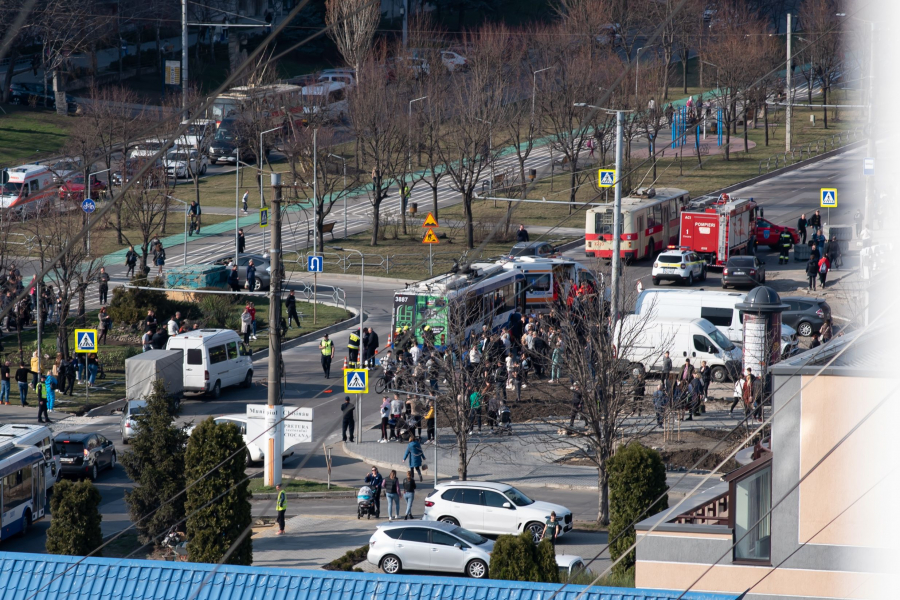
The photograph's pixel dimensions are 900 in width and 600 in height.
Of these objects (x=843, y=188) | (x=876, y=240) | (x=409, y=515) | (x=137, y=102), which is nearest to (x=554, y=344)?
(x=409, y=515)

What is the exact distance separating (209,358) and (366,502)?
10458mm

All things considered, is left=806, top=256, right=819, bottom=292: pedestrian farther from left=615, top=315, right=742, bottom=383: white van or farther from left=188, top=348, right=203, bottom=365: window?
left=188, top=348, right=203, bottom=365: window

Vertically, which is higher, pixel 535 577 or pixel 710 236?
pixel 710 236

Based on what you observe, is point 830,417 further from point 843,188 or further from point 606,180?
point 843,188

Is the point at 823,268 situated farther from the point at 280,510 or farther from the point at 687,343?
the point at 280,510

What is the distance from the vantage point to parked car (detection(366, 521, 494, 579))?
19938mm

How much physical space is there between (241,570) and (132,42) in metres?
76.3

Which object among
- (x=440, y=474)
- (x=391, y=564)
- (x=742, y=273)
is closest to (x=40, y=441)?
(x=440, y=474)

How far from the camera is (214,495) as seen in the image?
1998 centimetres

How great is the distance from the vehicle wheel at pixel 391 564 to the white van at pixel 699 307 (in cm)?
1633

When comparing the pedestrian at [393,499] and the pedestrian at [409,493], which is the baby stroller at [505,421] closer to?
the pedestrian at [409,493]

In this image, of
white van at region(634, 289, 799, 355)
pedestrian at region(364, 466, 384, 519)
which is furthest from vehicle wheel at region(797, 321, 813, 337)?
pedestrian at region(364, 466, 384, 519)

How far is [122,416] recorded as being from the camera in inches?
1206

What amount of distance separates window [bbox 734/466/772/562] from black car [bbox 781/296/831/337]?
2268 centimetres
